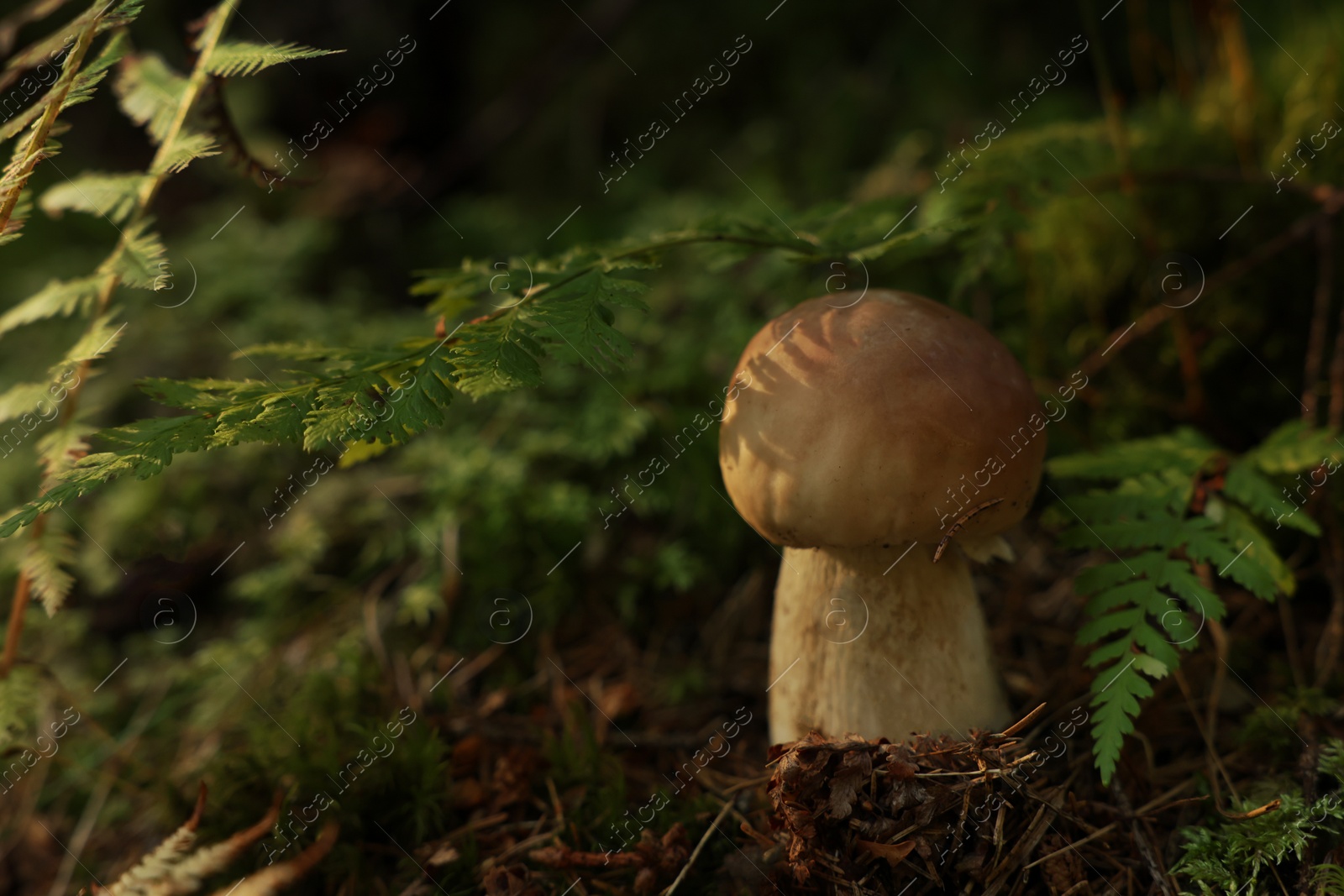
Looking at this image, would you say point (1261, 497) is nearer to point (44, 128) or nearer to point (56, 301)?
point (44, 128)

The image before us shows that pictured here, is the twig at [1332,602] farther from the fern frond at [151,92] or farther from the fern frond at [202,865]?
the fern frond at [151,92]

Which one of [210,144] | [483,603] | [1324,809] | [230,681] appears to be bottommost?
[1324,809]

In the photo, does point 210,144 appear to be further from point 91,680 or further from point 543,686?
point 91,680

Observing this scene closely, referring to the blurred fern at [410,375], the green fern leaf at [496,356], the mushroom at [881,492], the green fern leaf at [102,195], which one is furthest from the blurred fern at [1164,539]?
the green fern leaf at [102,195]

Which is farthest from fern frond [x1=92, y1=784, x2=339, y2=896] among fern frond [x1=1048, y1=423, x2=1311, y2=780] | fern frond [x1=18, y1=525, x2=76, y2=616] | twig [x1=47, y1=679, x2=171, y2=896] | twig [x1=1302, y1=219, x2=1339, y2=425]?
twig [x1=1302, y1=219, x2=1339, y2=425]

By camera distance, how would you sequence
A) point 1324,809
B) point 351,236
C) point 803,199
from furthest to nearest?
1. point 351,236
2. point 803,199
3. point 1324,809

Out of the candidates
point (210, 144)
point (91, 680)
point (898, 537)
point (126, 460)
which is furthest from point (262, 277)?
point (898, 537)
